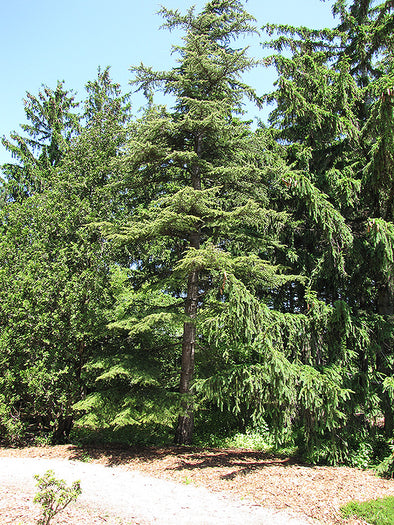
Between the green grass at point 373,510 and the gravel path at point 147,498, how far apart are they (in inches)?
23.1

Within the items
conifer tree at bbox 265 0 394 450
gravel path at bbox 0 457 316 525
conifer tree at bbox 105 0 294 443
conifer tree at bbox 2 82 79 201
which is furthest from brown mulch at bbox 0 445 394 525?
conifer tree at bbox 2 82 79 201

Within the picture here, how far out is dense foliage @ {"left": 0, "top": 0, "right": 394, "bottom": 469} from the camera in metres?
7.30

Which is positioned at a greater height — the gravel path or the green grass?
the green grass

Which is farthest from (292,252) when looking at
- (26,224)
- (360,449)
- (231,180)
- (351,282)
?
(26,224)

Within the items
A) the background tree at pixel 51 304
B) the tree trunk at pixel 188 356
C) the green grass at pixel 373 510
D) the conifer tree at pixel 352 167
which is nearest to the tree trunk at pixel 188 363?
the tree trunk at pixel 188 356

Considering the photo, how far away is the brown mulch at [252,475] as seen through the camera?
496 centimetres

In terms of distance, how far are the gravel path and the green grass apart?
59cm

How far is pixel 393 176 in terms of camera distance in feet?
25.3

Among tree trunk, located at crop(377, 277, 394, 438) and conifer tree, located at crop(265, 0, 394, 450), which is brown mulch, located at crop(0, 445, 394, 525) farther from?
conifer tree, located at crop(265, 0, 394, 450)

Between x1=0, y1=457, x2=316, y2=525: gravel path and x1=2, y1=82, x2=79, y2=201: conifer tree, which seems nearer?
x1=0, y1=457, x2=316, y2=525: gravel path

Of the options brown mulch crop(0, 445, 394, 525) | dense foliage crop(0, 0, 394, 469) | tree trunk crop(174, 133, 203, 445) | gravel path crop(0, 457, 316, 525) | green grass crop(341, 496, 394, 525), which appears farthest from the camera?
tree trunk crop(174, 133, 203, 445)

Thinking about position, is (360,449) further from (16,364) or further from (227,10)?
(227,10)

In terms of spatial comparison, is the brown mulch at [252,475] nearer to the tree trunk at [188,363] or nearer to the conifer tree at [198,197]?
the tree trunk at [188,363]

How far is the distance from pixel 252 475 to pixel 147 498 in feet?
6.69
